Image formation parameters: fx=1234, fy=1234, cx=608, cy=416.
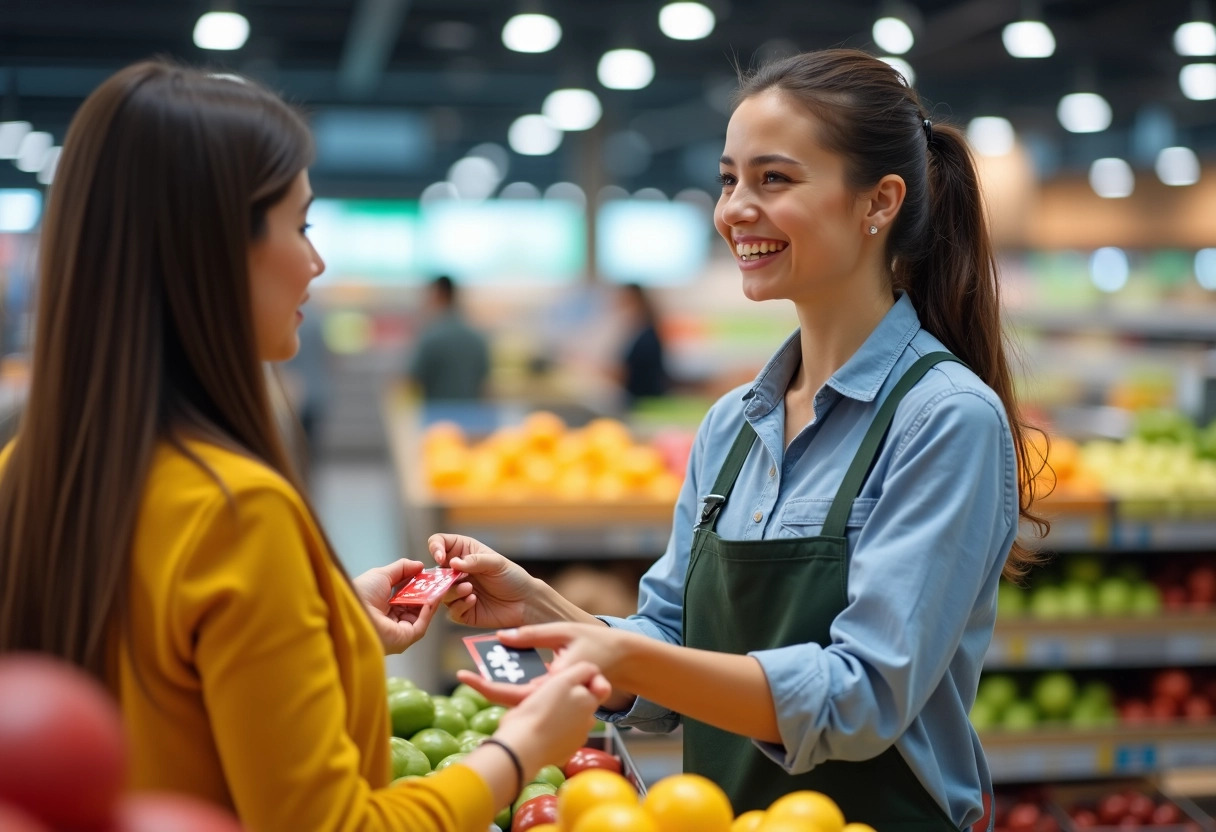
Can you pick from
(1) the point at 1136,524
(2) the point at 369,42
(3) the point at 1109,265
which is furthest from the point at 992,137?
(1) the point at 1136,524

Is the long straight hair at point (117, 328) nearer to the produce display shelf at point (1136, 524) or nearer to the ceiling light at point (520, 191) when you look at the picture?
the produce display shelf at point (1136, 524)

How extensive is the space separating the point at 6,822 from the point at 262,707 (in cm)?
49

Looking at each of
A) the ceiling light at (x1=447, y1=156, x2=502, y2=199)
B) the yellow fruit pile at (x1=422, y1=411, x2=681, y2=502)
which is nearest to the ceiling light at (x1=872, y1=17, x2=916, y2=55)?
the yellow fruit pile at (x1=422, y1=411, x2=681, y2=502)

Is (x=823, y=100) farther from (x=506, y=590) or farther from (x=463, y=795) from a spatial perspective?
(x=463, y=795)

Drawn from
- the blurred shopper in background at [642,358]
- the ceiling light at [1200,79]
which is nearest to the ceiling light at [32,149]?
the blurred shopper in background at [642,358]

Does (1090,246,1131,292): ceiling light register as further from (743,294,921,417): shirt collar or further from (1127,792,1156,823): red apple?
(743,294,921,417): shirt collar

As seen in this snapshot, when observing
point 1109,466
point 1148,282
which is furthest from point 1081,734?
point 1148,282

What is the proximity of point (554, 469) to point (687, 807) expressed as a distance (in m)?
3.39

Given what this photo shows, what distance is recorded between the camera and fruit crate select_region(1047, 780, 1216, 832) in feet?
12.2

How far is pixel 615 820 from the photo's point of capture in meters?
1.33

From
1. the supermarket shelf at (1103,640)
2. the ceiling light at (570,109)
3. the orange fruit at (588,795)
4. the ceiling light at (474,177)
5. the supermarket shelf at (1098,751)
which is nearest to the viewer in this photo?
the orange fruit at (588,795)

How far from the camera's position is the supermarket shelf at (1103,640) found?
409 centimetres

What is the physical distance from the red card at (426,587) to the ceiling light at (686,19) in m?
6.27

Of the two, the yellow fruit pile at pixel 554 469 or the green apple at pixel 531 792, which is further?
the yellow fruit pile at pixel 554 469
